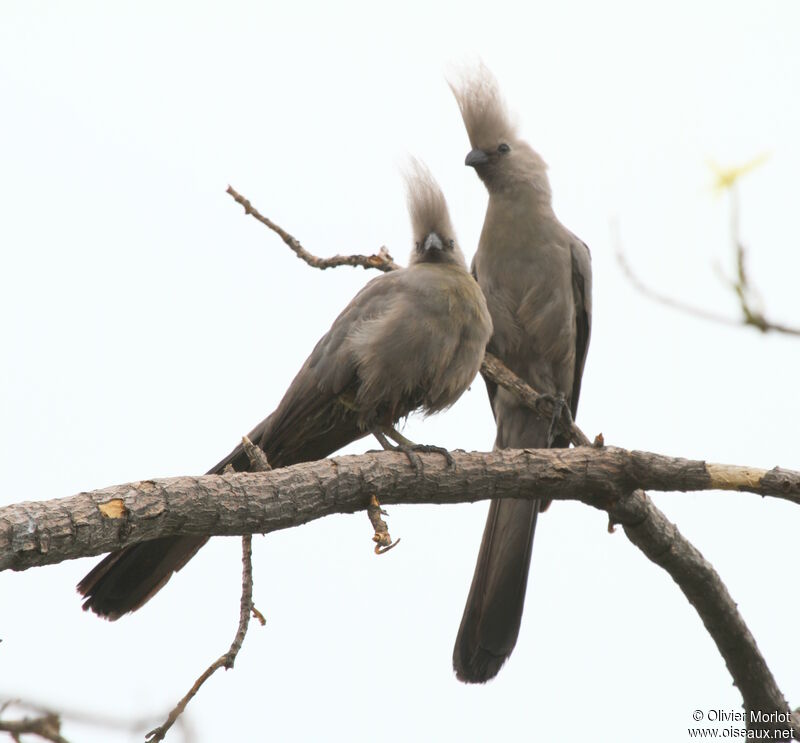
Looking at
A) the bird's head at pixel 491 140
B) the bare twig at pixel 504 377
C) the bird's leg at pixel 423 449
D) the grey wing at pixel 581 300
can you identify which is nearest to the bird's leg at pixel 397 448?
the bird's leg at pixel 423 449

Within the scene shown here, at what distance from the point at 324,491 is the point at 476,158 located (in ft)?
10.1

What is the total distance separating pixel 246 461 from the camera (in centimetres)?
434

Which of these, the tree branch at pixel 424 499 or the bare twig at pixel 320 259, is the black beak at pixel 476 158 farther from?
the tree branch at pixel 424 499

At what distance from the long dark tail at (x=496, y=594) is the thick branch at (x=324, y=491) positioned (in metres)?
1.19

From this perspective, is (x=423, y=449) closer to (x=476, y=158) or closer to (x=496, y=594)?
(x=496, y=594)

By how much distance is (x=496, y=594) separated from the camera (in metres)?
5.27

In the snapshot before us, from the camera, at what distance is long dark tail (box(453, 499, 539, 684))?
199 inches

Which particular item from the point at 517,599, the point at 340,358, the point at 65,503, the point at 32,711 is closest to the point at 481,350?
the point at 340,358

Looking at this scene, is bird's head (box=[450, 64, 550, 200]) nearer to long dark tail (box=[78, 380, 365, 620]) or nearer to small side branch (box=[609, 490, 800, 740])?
long dark tail (box=[78, 380, 365, 620])

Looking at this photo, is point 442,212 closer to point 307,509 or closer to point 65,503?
point 307,509

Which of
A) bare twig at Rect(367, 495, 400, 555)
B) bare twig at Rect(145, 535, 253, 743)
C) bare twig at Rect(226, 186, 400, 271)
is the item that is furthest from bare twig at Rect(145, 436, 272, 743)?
bare twig at Rect(226, 186, 400, 271)

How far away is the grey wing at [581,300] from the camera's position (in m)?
5.94

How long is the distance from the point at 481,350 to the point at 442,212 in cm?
110

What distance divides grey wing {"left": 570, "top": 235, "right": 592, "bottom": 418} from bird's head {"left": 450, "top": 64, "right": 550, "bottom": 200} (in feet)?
1.41
